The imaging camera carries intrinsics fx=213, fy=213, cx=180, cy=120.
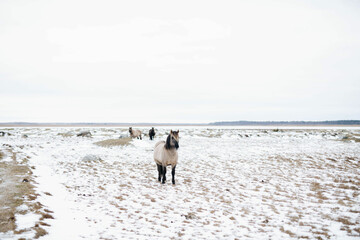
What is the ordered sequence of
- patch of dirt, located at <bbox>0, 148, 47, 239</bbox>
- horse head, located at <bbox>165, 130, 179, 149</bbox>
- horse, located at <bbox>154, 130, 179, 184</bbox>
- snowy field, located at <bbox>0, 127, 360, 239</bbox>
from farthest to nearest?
1. horse, located at <bbox>154, 130, 179, 184</bbox>
2. horse head, located at <bbox>165, 130, 179, 149</bbox>
3. snowy field, located at <bbox>0, 127, 360, 239</bbox>
4. patch of dirt, located at <bbox>0, 148, 47, 239</bbox>

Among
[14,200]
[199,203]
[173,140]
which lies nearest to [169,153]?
[173,140]

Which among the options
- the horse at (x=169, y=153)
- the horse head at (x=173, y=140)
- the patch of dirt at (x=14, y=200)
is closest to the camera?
the patch of dirt at (x=14, y=200)

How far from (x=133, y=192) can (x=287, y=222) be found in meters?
5.51

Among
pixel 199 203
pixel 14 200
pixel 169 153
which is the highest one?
pixel 169 153

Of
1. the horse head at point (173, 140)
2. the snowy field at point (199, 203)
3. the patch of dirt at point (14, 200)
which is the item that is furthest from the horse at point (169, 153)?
the patch of dirt at point (14, 200)

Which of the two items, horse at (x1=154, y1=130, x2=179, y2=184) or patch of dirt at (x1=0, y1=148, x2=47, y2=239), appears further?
horse at (x1=154, y1=130, x2=179, y2=184)

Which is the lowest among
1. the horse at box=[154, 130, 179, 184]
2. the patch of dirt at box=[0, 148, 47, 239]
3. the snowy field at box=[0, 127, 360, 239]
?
the snowy field at box=[0, 127, 360, 239]

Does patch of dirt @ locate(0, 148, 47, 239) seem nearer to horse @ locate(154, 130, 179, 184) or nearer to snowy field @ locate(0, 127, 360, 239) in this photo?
snowy field @ locate(0, 127, 360, 239)

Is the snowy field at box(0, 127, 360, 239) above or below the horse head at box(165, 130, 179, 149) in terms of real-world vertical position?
below

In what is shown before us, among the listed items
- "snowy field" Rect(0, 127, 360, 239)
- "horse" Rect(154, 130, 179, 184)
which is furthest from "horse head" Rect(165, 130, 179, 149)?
"snowy field" Rect(0, 127, 360, 239)

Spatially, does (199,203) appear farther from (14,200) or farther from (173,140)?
(14,200)

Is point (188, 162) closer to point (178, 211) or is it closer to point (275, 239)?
point (178, 211)

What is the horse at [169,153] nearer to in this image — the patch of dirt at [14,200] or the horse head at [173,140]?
the horse head at [173,140]

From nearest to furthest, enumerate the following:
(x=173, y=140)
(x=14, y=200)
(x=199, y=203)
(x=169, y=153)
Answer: (x=14, y=200) → (x=199, y=203) → (x=173, y=140) → (x=169, y=153)
